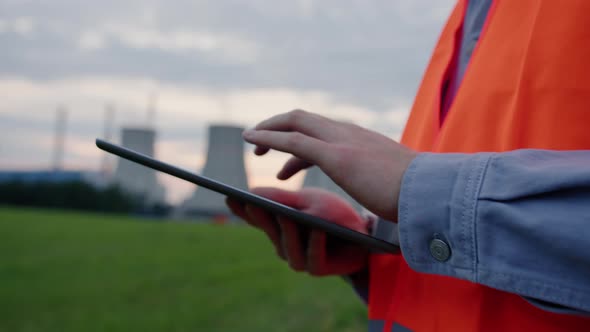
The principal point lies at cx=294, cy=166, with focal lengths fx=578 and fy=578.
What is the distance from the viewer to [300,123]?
675mm

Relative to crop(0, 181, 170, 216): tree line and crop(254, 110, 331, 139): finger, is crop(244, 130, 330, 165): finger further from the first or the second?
crop(0, 181, 170, 216): tree line

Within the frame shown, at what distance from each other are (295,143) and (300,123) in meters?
0.04

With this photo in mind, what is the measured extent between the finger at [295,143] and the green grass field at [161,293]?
2647mm

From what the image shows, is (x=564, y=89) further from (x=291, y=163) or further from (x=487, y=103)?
(x=291, y=163)

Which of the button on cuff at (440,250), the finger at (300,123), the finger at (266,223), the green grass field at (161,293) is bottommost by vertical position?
the green grass field at (161,293)

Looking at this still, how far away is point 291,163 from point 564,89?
0.39m

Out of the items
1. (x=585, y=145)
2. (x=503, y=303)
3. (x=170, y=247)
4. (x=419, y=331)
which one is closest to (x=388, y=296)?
(x=419, y=331)

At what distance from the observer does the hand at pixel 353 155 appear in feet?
1.94

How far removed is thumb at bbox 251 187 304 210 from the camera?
0.89 m

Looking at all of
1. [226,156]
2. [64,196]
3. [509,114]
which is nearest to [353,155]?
[509,114]

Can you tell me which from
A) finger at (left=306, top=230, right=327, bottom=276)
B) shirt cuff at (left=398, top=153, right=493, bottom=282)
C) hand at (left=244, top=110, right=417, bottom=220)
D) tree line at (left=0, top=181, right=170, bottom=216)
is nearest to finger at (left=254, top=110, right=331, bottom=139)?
hand at (left=244, top=110, right=417, bottom=220)

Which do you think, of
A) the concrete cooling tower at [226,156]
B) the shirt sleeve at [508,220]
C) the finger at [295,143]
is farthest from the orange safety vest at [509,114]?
the concrete cooling tower at [226,156]

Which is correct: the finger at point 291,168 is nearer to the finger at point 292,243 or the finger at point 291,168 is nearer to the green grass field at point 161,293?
the finger at point 292,243

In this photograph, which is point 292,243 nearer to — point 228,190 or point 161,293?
point 228,190
